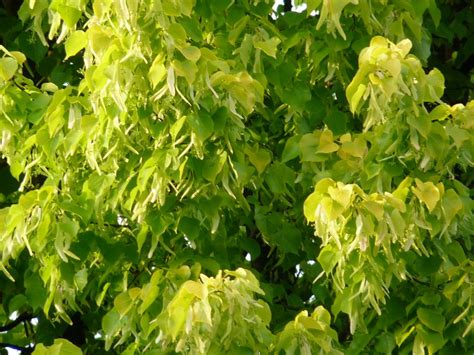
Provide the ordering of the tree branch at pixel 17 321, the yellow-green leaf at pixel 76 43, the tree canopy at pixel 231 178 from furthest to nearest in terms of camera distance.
→ the tree branch at pixel 17 321 → the yellow-green leaf at pixel 76 43 → the tree canopy at pixel 231 178

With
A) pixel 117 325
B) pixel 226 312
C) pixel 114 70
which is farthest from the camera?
pixel 117 325

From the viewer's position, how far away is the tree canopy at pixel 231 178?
4.52 m

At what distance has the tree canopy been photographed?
4.52 meters

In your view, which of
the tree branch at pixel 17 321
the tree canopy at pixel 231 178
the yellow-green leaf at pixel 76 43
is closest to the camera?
the tree canopy at pixel 231 178

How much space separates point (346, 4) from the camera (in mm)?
5016

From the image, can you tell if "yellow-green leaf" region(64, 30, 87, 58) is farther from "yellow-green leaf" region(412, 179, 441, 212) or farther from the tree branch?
the tree branch

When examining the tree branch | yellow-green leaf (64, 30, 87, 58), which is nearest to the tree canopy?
yellow-green leaf (64, 30, 87, 58)

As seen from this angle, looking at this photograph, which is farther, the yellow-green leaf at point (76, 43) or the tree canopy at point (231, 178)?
the yellow-green leaf at point (76, 43)

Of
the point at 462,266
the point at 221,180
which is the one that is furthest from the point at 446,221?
the point at 221,180

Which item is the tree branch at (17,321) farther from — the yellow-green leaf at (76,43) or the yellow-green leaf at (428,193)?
the yellow-green leaf at (428,193)

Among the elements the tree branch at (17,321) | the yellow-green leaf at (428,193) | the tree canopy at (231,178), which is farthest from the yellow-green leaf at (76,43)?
the tree branch at (17,321)

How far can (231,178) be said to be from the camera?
15.7ft

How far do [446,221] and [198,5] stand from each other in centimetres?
136

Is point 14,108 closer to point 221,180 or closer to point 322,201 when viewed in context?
point 221,180
